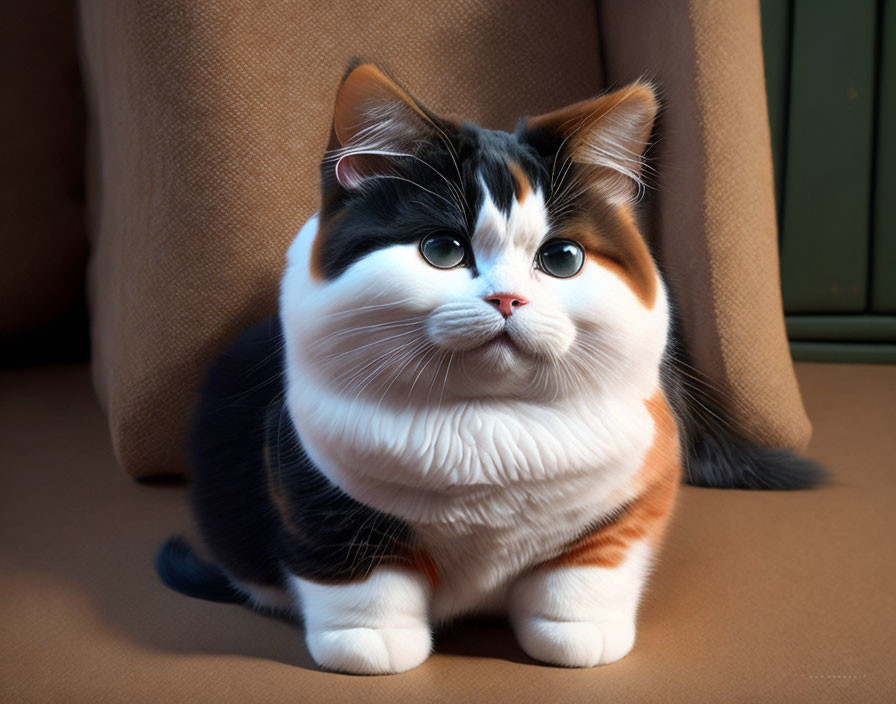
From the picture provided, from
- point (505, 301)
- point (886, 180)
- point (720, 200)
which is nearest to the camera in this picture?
point (505, 301)

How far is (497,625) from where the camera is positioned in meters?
0.82

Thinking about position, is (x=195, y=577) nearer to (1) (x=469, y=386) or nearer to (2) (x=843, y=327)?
(1) (x=469, y=386)

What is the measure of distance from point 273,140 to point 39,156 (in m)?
0.65

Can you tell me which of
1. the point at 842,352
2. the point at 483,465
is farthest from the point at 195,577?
the point at 842,352

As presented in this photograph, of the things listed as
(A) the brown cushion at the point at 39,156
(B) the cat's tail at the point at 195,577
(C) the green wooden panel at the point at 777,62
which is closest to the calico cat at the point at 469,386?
(B) the cat's tail at the point at 195,577

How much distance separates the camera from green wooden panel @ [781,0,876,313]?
5.37ft

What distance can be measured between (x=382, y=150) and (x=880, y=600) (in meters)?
0.62

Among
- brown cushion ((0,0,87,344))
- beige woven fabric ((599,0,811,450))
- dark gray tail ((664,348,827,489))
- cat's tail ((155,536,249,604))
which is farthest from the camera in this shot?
brown cushion ((0,0,87,344))

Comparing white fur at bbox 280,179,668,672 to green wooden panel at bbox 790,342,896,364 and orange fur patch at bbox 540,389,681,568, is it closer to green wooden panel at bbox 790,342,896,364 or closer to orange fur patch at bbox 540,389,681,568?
orange fur patch at bbox 540,389,681,568

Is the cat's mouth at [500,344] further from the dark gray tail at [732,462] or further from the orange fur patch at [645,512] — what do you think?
the dark gray tail at [732,462]

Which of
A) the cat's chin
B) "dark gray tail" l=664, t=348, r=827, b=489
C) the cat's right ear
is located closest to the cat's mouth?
the cat's chin

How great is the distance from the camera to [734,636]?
2.62 ft

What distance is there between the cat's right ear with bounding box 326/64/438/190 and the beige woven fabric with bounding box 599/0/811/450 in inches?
14.4

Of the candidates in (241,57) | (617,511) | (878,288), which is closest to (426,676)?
(617,511)
